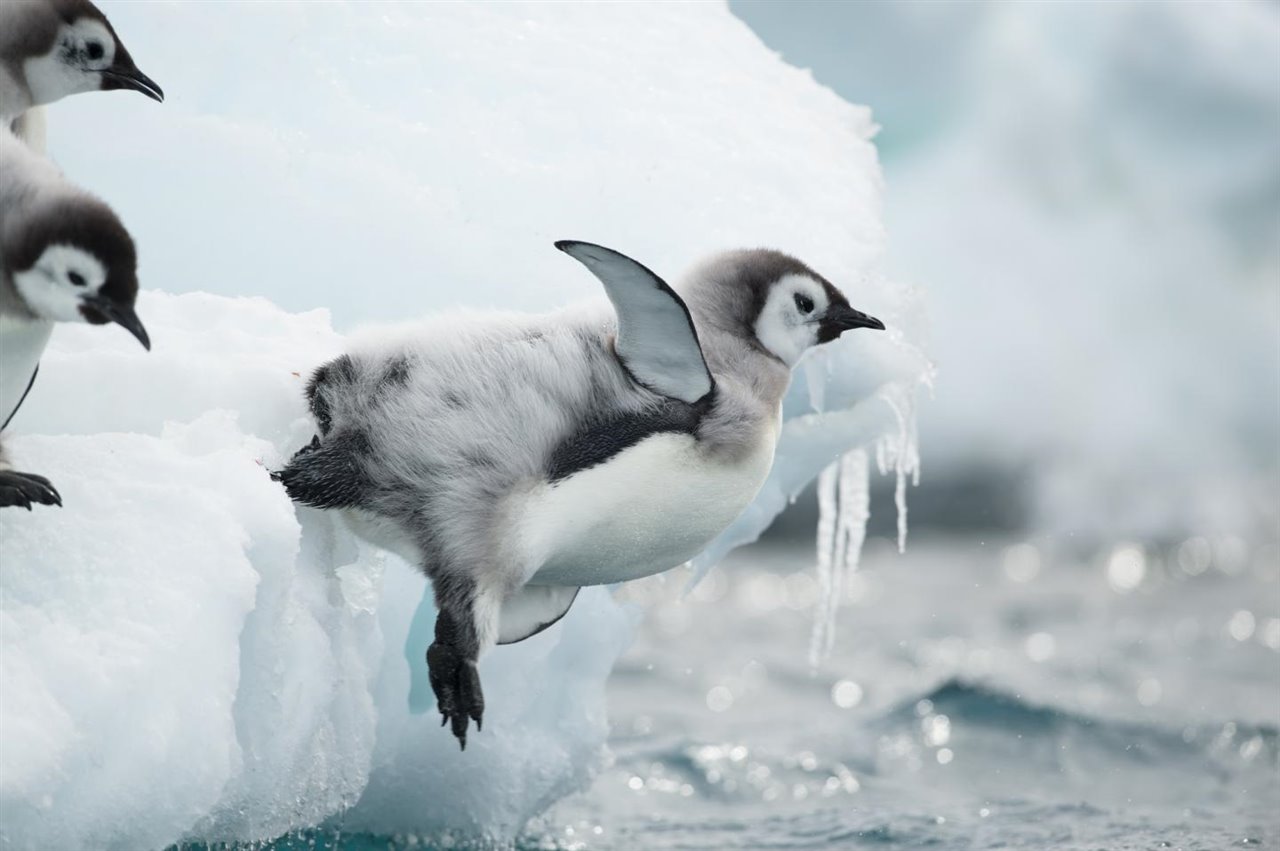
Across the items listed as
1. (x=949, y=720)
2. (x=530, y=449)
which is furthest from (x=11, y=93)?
(x=949, y=720)

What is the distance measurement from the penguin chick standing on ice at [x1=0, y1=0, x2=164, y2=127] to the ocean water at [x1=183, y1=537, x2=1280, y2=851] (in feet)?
4.88

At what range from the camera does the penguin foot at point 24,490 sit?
2121mm

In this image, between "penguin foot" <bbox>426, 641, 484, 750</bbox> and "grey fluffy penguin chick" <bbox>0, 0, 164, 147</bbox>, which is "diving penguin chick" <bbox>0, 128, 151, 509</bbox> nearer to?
"grey fluffy penguin chick" <bbox>0, 0, 164, 147</bbox>

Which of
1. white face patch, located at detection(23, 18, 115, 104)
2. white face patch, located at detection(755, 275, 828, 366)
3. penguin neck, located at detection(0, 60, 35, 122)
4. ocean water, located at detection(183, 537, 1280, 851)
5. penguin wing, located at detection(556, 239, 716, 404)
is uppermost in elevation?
white face patch, located at detection(23, 18, 115, 104)

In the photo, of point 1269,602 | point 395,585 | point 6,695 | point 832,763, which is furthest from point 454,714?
point 1269,602

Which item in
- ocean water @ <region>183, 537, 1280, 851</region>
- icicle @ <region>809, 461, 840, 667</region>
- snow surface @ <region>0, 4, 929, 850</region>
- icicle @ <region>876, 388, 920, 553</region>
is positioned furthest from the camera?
ocean water @ <region>183, 537, 1280, 851</region>

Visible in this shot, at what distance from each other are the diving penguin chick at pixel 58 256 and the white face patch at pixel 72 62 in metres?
0.36

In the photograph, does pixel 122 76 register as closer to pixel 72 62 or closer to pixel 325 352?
pixel 72 62

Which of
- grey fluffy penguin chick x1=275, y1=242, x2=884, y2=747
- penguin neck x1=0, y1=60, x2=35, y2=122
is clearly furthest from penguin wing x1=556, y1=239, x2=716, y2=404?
penguin neck x1=0, y1=60, x2=35, y2=122

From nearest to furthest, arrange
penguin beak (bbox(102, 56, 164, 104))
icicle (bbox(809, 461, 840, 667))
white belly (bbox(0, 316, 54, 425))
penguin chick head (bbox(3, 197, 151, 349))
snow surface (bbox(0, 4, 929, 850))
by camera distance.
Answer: penguin chick head (bbox(3, 197, 151, 349)) < white belly (bbox(0, 316, 54, 425)) < snow surface (bbox(0, 4, 929, 850)) < penguin beak (bbox(102, 56, 164, 104)) < icicle (bbox(809, 461, 840, 667))

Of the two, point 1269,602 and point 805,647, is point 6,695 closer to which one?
point 805,647

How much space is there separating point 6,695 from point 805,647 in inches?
351

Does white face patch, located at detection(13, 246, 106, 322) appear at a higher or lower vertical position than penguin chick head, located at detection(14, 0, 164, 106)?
lower

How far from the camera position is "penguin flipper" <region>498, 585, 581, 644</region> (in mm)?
2641
